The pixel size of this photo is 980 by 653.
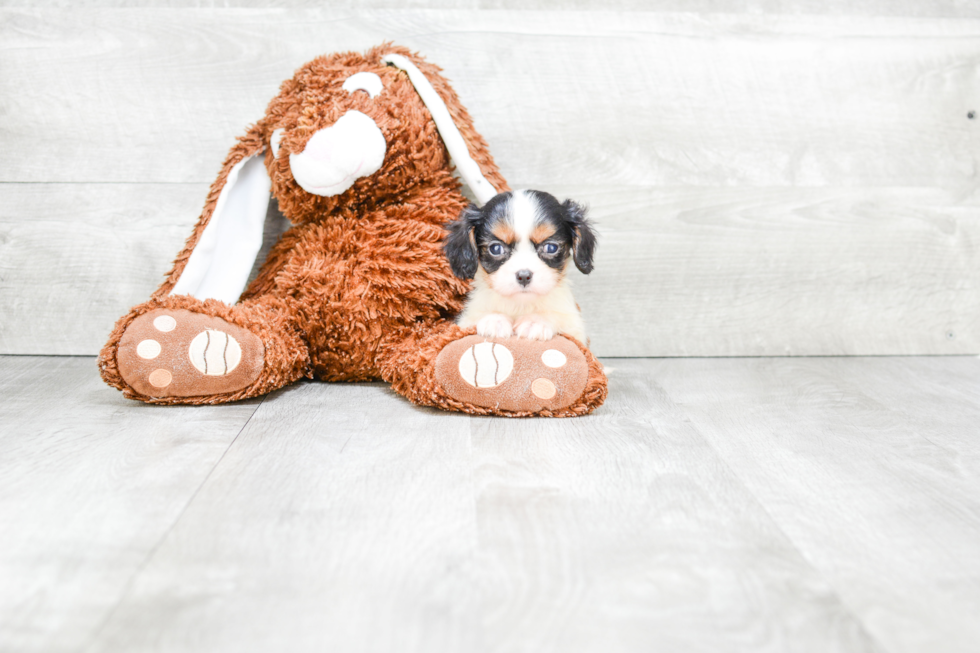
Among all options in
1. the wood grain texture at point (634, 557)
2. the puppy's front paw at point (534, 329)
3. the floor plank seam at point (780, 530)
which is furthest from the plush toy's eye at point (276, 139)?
the floor plank seam at point (780, 530)

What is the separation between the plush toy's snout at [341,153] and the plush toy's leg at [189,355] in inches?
11.9

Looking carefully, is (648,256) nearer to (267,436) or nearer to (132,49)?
(267,436)

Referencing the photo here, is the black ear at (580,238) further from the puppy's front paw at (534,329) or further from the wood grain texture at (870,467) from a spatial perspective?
the wood grain texture at (870,467)

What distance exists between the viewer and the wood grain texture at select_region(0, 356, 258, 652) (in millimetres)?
749

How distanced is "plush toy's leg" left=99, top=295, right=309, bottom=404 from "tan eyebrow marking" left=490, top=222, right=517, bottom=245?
1.53 ft

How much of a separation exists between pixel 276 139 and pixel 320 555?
3.29 ft

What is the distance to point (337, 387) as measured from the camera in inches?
62.9

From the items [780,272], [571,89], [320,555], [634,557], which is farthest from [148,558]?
[780,272]

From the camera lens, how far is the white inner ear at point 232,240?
1.60 m

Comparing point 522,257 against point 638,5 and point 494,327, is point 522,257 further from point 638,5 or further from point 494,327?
point 638,5

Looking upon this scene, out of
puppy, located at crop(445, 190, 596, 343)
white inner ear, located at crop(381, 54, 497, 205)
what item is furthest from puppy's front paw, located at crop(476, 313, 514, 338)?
white inner ear, located at crop(381, 54, 497, 205)

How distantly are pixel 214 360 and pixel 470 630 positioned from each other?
84 cm

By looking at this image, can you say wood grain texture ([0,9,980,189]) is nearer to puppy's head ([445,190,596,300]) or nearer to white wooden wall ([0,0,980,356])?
white wooden wall ([0,0,980,356])

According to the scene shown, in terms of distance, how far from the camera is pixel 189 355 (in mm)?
1374
